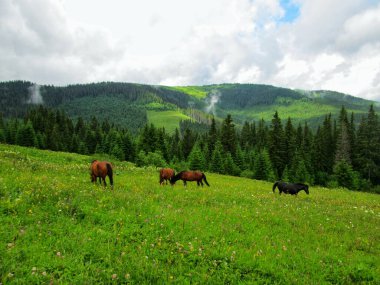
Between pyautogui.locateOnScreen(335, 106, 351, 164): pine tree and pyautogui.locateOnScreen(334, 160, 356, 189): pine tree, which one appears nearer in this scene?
pyautogui.locateOnScreen(334, 160, 356, 189): pine tree

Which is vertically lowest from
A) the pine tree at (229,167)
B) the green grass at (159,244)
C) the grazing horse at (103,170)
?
the pine tree at (229,167)

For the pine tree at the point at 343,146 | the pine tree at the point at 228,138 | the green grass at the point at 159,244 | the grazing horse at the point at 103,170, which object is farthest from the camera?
the pine tree at the point at 228,138

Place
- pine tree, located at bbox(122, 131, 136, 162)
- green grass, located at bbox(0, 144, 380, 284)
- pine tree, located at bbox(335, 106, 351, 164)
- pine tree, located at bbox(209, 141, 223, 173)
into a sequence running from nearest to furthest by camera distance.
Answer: green grass, located at bbox(0, 144, 380, 284) → pine tree, located at bbox(335, 106, 351, 164) → pine tree, located at bbox(209, 141, 223, 173) → pine tree, located at bbox(122, 131, 136, 162)

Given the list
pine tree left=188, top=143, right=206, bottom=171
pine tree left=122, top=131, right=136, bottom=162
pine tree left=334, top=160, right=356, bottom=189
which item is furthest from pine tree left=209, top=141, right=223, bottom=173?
pine tree left=122, top=131, right=136, bottom=162

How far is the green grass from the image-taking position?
256 inches

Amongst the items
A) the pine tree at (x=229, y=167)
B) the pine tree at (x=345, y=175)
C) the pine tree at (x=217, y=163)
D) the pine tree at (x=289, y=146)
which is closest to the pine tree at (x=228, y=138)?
the pine tree at (x=217, y=163)

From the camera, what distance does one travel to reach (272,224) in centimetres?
1188

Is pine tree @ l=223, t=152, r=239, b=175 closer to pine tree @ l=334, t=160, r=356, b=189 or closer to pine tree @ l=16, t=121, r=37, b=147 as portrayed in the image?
pine tree @ l=334, t=160, r=356, b=189

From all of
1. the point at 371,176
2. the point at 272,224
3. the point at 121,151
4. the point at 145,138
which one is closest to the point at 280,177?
the point at 371,176

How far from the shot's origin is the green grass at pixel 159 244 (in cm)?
651

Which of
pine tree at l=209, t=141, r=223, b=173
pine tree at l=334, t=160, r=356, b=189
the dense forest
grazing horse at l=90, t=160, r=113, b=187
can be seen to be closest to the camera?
grazing horse at l=90, t=160, r=113, b=187

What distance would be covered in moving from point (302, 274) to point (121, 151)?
8274cm

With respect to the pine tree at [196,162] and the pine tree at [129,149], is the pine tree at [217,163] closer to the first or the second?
the pine tree at [196,162]

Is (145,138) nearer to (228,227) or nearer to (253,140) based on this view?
(253,140)
